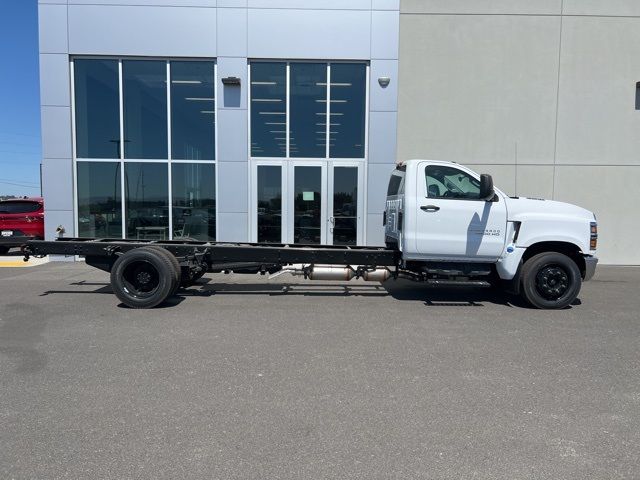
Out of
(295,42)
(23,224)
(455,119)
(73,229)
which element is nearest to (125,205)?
(73,229)

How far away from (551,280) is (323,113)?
25.9 ft

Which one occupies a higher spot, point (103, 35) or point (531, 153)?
point (103, 35)

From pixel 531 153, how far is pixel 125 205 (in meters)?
11.4

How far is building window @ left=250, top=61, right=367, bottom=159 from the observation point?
13.1 meters

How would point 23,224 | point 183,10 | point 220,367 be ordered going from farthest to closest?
point 23,224 < point 183,10 < point 220,367

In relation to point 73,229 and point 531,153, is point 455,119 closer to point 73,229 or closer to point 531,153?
point 531,153

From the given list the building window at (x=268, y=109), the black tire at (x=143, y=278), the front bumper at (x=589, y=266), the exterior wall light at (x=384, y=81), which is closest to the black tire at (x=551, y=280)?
the front bumper at (x=589, y=266)

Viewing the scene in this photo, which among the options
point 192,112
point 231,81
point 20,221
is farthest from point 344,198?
point 20,221

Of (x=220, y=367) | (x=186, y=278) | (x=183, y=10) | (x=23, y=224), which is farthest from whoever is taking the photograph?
(x=23, y=224)

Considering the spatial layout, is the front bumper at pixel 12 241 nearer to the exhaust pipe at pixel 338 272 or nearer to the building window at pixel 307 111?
the building window at pixel 307 111

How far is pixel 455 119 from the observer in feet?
42.8

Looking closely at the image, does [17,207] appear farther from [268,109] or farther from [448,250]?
[448,250]

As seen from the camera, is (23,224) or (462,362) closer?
(462,362)

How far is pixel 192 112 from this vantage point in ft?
43.3
